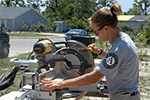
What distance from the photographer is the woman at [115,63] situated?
183cm

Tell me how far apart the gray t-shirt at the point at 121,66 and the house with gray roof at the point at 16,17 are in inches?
1779

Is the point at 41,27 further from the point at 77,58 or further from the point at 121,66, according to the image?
the point at 121,66

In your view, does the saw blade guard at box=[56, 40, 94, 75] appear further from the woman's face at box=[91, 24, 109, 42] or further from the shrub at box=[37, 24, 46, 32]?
the shrub at box=[37, 24, 46, 32]

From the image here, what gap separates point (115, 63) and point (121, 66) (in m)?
0.09

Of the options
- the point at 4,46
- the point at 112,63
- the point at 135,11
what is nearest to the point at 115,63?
the point at 112,63

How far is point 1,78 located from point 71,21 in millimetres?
49688

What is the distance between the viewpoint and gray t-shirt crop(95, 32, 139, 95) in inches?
71.6

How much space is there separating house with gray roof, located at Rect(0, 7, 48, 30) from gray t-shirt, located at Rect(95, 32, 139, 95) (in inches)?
1779

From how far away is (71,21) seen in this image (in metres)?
52.7

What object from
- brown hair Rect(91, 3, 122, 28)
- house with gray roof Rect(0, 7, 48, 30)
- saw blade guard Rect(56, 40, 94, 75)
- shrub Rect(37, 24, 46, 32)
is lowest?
saw blade guard Rect(56, 40, 94, 75)

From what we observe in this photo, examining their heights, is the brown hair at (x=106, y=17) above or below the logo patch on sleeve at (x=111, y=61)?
above

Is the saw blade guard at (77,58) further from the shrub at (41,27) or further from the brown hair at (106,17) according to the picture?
the shrub at (41,27)

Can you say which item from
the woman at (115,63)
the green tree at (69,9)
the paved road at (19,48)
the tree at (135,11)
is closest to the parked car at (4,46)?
the paved road at (19,48)

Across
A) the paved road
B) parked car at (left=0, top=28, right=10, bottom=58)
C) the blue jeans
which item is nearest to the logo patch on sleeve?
the blue jeans
